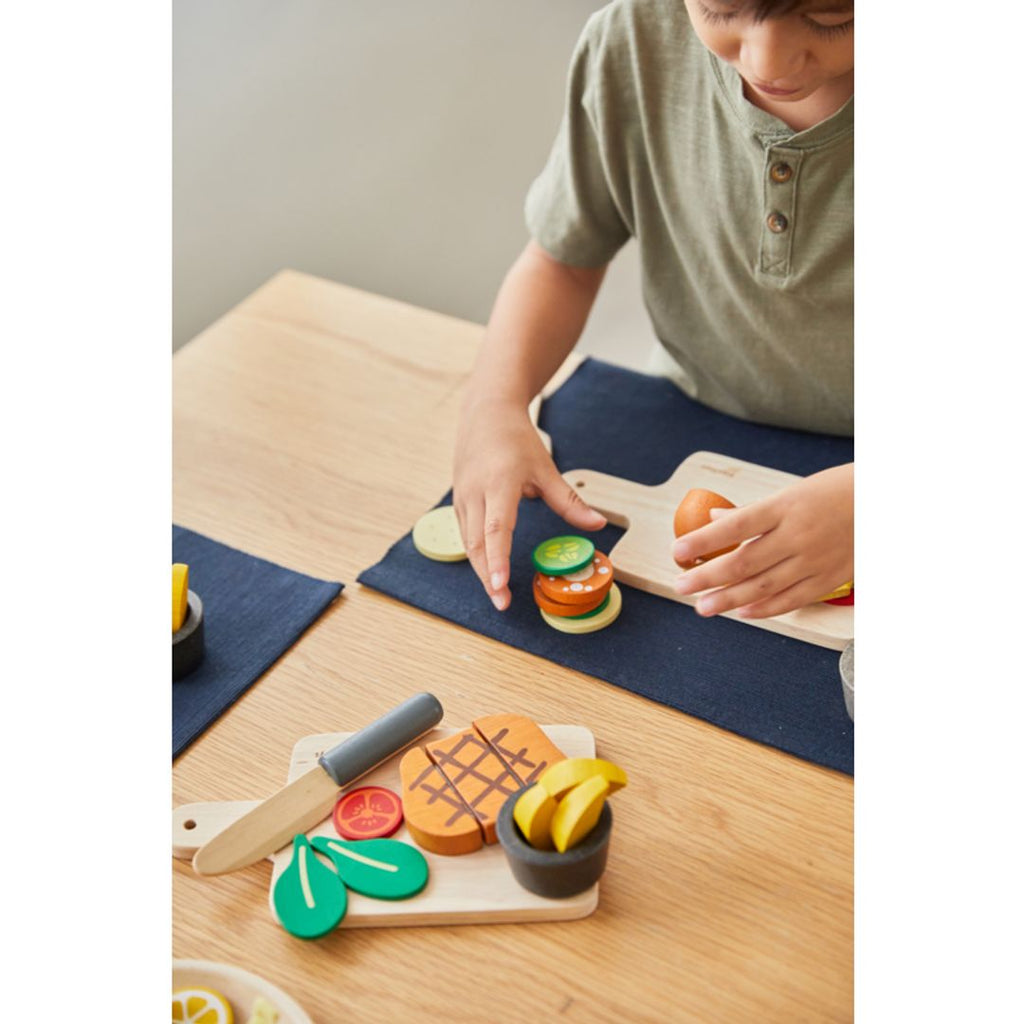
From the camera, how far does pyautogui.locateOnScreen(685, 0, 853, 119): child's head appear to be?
0.61m

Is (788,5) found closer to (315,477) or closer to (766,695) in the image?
(766,695)

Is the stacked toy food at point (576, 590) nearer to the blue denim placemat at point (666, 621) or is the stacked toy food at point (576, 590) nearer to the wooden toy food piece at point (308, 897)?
the blue denim placemat at point (666, 621)

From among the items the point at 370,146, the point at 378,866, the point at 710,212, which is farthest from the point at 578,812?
the point at 370,146

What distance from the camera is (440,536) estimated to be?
0.84 meters

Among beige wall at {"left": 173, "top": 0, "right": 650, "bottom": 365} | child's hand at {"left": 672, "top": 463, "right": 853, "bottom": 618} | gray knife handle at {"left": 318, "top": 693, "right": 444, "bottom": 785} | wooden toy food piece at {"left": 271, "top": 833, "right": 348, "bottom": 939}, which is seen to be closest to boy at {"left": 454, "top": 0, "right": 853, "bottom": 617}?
child's hand at {"left": 672, "top": 463, "right": 853, "bottom": 618}

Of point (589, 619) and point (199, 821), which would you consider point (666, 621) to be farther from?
point (199, 821)

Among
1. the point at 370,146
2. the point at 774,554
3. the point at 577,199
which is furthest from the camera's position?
the point at 370,146

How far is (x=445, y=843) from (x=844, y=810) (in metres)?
0.22

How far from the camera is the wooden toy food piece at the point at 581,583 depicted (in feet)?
2.46

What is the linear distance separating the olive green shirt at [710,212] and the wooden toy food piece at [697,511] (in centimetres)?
20

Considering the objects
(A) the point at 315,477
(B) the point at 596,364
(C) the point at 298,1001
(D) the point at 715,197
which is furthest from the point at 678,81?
(C) the point at 298,1001

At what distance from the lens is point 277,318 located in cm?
112

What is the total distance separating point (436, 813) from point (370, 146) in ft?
4.40

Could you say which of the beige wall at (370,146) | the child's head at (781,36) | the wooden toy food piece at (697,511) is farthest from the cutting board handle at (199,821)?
the beige wall at (370,146)
